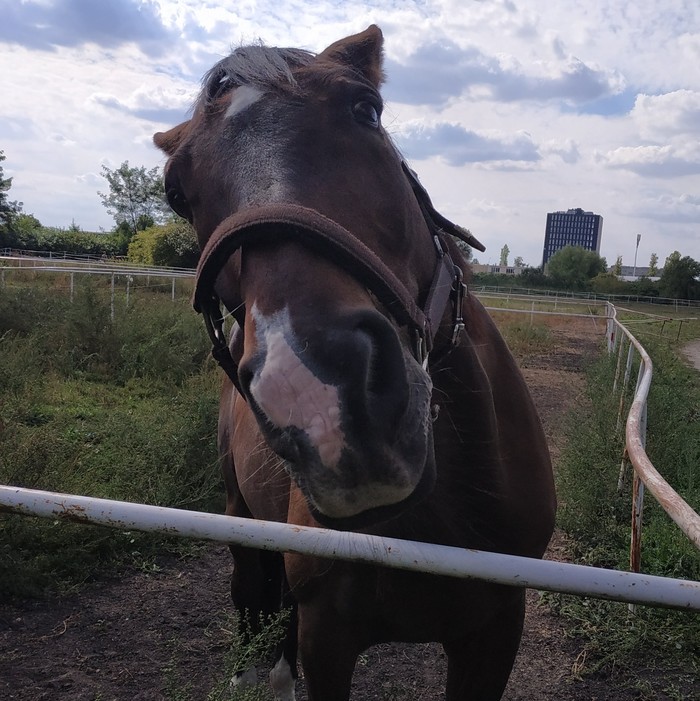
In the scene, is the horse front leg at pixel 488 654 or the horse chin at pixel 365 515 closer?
the horse chin at pixel 365 515

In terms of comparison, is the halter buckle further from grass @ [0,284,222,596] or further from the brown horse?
grass @ [0,284,222,596]

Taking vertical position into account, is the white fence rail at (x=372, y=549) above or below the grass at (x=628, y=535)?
above

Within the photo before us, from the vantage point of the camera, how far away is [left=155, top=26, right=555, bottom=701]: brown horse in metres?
1.19

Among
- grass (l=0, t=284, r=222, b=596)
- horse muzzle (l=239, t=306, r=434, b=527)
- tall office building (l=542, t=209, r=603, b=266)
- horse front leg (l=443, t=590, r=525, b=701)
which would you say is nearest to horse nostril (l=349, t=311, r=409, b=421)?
horse muzzle (l=239, t=306, r=434, b=527)

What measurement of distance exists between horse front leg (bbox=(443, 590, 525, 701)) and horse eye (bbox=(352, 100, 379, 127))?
1.59 m

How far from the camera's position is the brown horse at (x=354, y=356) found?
1187 mm

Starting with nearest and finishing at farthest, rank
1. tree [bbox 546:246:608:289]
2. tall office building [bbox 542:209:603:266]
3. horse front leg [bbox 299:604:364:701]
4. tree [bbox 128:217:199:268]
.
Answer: horse front leg [bbox 299:604:364:701]
tree [bbox 128:217:199:268]
tree [bbox 546:246:608:289]
tall office building [bbox 542:209:603:266]

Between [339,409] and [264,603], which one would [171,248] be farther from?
[339,409]

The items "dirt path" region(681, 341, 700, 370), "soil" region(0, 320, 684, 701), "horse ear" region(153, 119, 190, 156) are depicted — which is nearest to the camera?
"horse ear" region(153, 119, 190, 156)

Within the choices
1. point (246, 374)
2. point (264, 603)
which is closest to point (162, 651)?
point (264, 603)

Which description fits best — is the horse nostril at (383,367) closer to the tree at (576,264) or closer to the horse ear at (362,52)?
the horse ear at (362,52)

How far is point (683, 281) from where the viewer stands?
148ft

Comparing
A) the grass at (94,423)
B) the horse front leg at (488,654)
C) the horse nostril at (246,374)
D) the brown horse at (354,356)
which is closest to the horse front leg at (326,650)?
the brown horse at (354,356)

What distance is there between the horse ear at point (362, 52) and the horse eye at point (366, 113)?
0.73 ft
